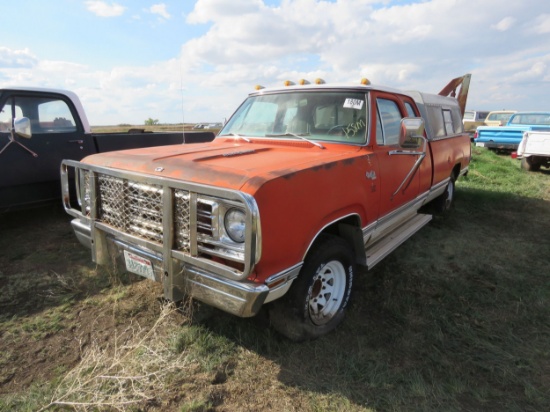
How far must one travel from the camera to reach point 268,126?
12.5ft

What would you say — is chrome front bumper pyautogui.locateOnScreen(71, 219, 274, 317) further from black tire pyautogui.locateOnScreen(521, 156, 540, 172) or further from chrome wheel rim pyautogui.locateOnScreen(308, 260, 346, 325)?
black tire pyautogui.locateOnScreen(521, 156, 540, 172)

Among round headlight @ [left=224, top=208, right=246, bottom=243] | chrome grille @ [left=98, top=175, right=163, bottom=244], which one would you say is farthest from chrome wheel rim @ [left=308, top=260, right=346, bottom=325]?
chrome grille @ [left=98, top=175, right=163, bottom=244]

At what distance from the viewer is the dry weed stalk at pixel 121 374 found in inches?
86.7

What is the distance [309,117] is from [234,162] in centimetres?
128

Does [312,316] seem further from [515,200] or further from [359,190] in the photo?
[515,200]

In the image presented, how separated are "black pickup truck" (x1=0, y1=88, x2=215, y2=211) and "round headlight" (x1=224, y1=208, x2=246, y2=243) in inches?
125

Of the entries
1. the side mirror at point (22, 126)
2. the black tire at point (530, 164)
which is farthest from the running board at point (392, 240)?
the black tire at point (530, 164)

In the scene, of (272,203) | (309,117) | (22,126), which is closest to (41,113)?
(22,126)

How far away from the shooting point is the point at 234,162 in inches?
105

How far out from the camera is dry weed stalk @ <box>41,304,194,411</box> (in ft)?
7.23

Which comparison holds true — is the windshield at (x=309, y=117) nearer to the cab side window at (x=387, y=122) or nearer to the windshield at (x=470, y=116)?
the cab side window at (x=387, y=122)

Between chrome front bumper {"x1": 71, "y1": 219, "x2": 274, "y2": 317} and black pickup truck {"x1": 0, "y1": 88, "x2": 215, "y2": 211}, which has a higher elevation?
black pickup truck {"x1": 0, "y1": 88, "x2": 215, "y2": 211}

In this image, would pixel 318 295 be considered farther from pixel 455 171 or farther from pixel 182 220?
pixel 455 171

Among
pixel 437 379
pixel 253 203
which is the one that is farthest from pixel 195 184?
pixel 437 379
